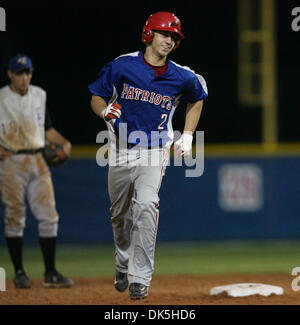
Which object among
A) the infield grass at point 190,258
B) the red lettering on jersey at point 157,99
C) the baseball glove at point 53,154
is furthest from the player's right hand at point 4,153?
the red lettering on jersey at point 157,99

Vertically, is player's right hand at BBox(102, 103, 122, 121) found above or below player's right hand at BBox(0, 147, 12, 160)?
above

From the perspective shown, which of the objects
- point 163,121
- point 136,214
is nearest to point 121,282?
point 136,214

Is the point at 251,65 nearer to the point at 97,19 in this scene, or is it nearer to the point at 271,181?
the point at 271,181

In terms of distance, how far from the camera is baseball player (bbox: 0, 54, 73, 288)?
24.1 feet

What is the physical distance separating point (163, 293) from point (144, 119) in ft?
4.84

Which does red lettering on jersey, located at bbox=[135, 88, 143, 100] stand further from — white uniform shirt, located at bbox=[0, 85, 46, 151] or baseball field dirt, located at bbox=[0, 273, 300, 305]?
white uniform shirt, located at bbox=[0, 85, 46, 151]

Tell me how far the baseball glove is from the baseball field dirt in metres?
1.12

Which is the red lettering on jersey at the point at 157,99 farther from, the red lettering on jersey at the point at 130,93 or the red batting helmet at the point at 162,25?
the red batting helmet at the point at 162,25

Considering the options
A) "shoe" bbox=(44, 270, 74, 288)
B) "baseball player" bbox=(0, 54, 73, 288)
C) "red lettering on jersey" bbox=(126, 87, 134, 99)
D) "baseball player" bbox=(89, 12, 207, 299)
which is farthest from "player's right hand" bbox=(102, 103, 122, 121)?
"shoe" bbox=(44, 270, 74, 288)

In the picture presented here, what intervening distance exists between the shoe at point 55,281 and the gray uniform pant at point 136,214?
0.97 meters

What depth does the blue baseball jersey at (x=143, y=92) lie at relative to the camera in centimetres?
600

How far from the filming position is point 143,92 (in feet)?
19.7

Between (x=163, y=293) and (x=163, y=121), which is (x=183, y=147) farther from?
(x=163, y=293)

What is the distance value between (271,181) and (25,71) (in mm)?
4607
